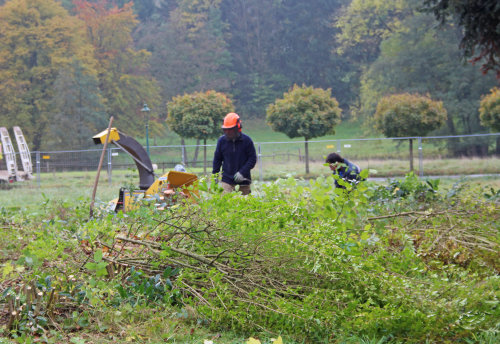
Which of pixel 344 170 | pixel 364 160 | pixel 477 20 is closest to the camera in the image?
pixel 344 170

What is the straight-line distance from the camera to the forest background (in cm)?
3925

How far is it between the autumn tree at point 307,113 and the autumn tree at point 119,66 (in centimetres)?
1930

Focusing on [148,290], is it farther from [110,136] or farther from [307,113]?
[307,113]

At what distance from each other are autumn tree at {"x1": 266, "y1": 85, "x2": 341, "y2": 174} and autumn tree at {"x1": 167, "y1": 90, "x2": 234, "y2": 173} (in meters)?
2.72

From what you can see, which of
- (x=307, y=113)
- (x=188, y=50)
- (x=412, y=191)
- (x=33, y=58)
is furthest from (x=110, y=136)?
(x=188, y=50)

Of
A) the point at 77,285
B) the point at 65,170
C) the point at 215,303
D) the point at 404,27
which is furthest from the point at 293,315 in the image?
the point at 404,27

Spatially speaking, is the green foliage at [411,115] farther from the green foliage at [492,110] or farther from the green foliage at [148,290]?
the green foliage at [148,290]

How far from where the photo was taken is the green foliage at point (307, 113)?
25.5 meters

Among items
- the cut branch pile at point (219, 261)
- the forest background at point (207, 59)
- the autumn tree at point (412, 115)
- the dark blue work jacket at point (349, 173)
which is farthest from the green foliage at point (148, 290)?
the forest background at point (207, 59)

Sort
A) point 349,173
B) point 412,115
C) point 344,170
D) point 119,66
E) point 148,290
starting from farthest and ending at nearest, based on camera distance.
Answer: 1. point 119,66
2. point 412,115
3. point 344,170
4. point 349,173
5. point 148,290

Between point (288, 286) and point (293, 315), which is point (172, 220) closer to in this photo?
point (288, 286)

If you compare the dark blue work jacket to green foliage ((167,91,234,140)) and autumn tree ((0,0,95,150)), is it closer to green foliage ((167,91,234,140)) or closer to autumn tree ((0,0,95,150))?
green foliage ((167,91,234,140))

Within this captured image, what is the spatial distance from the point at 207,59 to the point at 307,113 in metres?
26.8

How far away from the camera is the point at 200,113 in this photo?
26.0m
